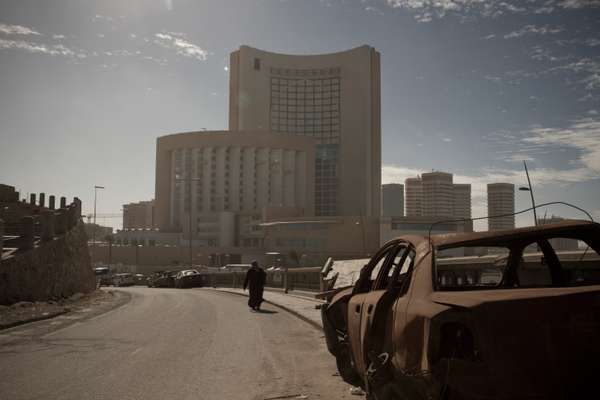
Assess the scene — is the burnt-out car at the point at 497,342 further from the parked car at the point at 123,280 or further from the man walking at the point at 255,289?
the parked car at the point at 123,280

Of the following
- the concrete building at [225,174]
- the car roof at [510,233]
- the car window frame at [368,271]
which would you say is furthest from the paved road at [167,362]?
the concrete building at [225,174]

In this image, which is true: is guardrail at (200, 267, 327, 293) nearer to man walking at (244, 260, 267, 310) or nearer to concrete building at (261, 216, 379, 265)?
man walking at (244, 260, 267, 310)

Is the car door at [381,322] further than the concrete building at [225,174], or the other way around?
the concrete building at [225,174]

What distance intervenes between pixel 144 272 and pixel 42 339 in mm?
84844

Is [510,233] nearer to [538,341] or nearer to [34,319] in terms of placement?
[538,341]

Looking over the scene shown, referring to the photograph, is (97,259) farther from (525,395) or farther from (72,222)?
(525,395)

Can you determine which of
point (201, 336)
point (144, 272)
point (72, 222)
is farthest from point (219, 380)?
point (144, 272)

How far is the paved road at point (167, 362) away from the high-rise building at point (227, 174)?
110140mm

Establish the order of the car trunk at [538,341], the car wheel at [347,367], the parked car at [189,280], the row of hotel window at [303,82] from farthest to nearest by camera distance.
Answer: the row of hotel window at [303,82] → the parked car at [189,280] → the car wheel at [347,367] → the car trunk at [538,341]

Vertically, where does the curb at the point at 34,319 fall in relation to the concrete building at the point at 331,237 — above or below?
below

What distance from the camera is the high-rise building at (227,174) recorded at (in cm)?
12406

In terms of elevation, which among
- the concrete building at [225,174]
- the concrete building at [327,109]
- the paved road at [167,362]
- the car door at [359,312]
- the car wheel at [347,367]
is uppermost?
the concrete building at [327,109]

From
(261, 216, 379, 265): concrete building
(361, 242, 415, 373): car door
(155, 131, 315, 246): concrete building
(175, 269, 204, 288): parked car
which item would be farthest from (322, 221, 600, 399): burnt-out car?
(155, 131, 315, 246): concrete building

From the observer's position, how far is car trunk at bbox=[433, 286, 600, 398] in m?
3.11
